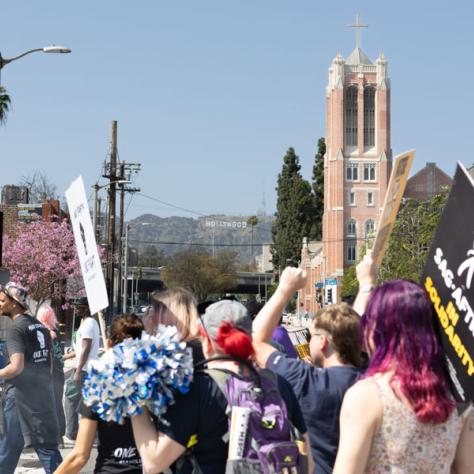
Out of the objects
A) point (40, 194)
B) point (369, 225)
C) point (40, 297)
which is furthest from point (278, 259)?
point (40, 297)

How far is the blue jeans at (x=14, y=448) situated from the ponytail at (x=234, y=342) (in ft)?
14.2

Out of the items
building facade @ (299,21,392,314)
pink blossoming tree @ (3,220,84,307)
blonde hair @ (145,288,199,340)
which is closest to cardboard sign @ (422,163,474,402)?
blonde hair @ (145,288,199,340)

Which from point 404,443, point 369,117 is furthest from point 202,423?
point 369,117

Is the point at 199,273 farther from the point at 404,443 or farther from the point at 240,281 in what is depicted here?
the point at 404,443

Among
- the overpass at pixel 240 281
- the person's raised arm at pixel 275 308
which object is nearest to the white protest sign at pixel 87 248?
the person's raised arm at pixel 275 308

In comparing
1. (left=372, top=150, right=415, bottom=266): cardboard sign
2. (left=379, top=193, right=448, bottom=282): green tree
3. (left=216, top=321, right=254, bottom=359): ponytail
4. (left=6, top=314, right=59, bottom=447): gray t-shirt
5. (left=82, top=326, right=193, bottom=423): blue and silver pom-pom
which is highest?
(left=379, top=193, right=448, bottom=282): green tree

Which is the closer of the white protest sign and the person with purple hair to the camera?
the person with purple hair

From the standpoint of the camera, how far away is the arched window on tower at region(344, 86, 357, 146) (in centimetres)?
12238

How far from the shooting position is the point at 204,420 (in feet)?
12.3

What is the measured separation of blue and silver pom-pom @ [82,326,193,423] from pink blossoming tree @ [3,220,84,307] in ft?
108

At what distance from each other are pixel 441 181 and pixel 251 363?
120 metres

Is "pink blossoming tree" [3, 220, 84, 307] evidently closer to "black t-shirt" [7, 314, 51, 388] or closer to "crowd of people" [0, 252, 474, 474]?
"black t-shirt" [7, 314, 51, 388]

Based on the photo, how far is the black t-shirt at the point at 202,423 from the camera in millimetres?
3668

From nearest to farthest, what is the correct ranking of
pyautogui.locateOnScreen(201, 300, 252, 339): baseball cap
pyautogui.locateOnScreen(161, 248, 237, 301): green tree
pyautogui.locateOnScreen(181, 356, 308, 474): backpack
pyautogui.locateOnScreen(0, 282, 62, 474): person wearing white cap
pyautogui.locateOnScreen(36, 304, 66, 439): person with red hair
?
pyautogui.locateOnScreen(181, 356, 308, 474): backpack
pyautogui.locateOnScreen(201, 300, 252, 339): baseball cap
pyautogui.locateOnScreen(0, 282, 62, 474): person wearing white cap
pyautogui.locateOnScreen(36, 304, 66, 439): person with red hair
pyautogui.locateOnScreen(161, 248, 237, 301): green tree
